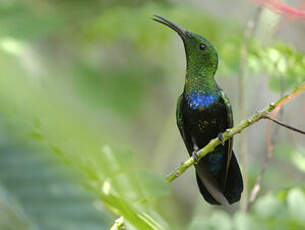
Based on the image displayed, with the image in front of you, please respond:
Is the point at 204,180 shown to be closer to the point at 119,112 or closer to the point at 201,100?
the point at 201,100

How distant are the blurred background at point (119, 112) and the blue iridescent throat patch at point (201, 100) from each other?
0.57ft

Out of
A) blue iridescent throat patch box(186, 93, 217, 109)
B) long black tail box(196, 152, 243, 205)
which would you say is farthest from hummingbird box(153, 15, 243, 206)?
long black tail box(196, 152, 243, 205)

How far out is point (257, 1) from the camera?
5.55ft

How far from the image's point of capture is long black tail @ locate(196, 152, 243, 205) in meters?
1.09

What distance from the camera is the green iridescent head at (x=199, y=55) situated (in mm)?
1411

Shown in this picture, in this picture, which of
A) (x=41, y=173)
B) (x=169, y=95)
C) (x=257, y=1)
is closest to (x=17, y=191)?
(x=41, y=173)

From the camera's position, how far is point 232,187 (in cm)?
112

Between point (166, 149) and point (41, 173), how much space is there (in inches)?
131

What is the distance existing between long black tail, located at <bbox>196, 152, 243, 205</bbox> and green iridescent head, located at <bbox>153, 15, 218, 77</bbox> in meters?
0.30

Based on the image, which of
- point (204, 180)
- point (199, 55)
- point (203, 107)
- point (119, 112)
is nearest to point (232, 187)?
point (204, 180)

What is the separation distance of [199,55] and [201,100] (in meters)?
0.14

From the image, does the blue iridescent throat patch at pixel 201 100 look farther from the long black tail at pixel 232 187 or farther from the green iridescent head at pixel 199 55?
the long black tail at pixel 232 187

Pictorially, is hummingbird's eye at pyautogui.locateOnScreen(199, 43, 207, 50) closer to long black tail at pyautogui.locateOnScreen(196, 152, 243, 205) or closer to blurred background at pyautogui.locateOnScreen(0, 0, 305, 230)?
blurred background at pyautogui.locateOnScreen(0, 0, 305, 230)

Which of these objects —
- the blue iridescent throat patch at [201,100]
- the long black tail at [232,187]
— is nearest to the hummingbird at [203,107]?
the blue iridescent throat patch at [201,100]
